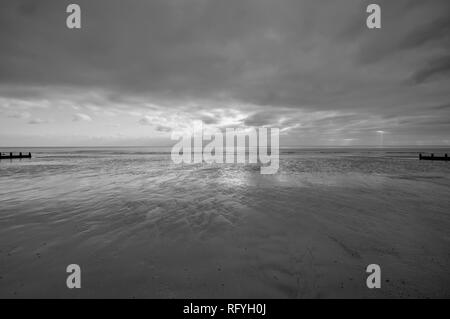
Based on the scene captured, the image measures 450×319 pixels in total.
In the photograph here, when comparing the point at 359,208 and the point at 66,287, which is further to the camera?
the point at 359,208

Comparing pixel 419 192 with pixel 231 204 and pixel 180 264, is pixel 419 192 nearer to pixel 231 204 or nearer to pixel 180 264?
pixel 231 204

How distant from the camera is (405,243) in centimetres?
584

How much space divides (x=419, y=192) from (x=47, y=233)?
20.9 metres

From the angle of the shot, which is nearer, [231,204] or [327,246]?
[327,246]

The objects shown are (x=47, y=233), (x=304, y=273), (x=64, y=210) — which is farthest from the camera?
(x=64, y=210)

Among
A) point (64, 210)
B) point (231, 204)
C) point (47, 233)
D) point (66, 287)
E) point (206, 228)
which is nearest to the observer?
point (66, 287)

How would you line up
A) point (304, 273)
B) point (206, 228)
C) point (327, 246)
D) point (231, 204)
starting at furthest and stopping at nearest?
point (231, 204) → point (206, 228) → point (327, 246) → point (304, 273)

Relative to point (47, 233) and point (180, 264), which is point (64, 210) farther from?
point (180, 264)

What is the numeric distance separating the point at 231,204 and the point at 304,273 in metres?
5.62

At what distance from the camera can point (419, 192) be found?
12430 millimetres

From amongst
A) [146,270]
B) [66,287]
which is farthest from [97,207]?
[146,270]
